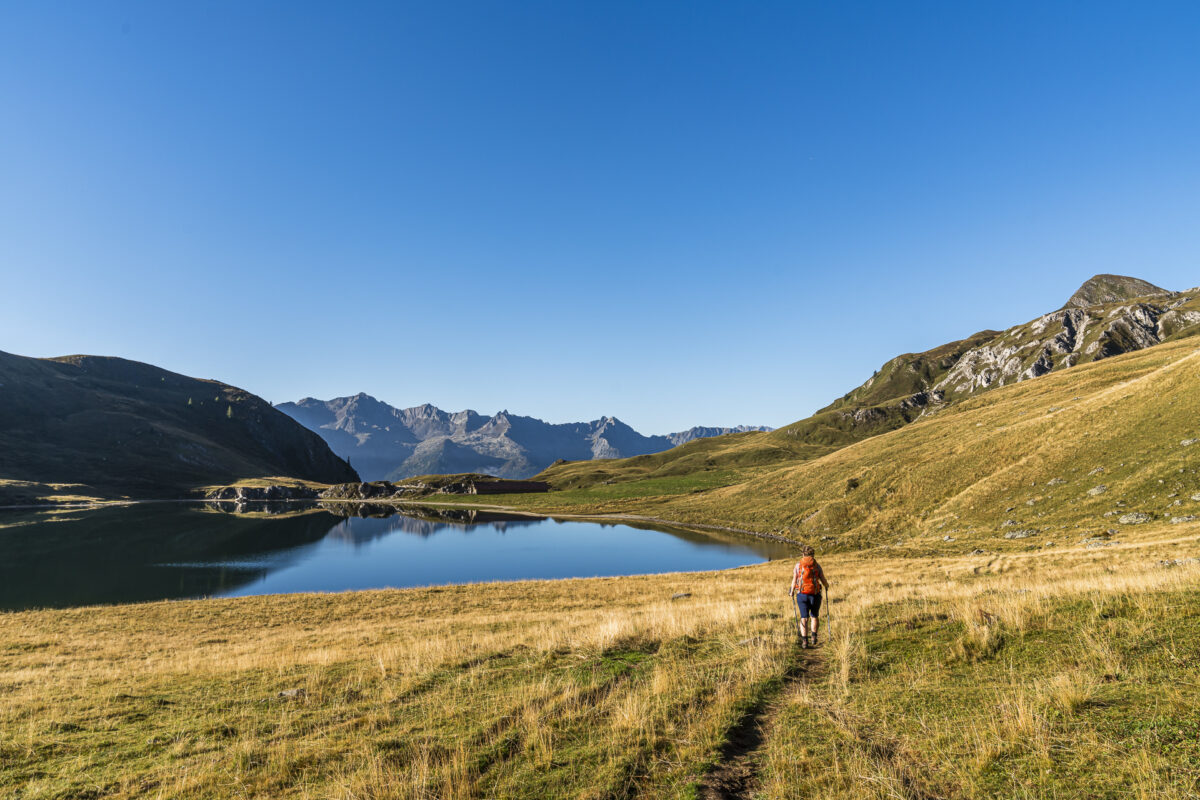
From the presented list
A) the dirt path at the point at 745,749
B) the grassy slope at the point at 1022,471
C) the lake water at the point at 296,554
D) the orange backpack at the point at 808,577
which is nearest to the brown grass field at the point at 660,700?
the dirt path at the point at 745,749

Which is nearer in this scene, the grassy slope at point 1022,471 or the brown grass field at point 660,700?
the brown grass field at point 660,700

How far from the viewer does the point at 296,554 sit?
277 ft

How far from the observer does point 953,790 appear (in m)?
6.65

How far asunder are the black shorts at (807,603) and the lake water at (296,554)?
52329 mm

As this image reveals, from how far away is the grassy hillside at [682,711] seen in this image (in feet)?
23.6

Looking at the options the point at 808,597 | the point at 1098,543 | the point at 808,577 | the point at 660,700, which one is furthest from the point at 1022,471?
the point at 660,700

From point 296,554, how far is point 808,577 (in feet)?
296

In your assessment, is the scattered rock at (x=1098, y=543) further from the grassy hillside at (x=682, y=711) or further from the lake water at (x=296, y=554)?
the lake water at (x=296, y=554)

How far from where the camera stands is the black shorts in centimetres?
1616

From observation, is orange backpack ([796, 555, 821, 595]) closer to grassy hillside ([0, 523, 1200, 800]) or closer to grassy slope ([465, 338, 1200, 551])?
grassy hillside ([0, 523, 1200, 800])

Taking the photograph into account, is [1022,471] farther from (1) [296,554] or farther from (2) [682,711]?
(1) [296,554]

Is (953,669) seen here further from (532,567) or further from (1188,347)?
(1188,347)

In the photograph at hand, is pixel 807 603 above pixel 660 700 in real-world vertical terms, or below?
below

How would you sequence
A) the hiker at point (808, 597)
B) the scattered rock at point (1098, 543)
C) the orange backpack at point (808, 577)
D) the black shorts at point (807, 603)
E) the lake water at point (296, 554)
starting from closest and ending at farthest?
1. the hiker at point (808, 597)
2. the black shorts at point (807, 603)
3. the orange backpack at point (808, 577)
4. the scattered rock at point (1098, 543)
5. the lake water at point (296, 554)
